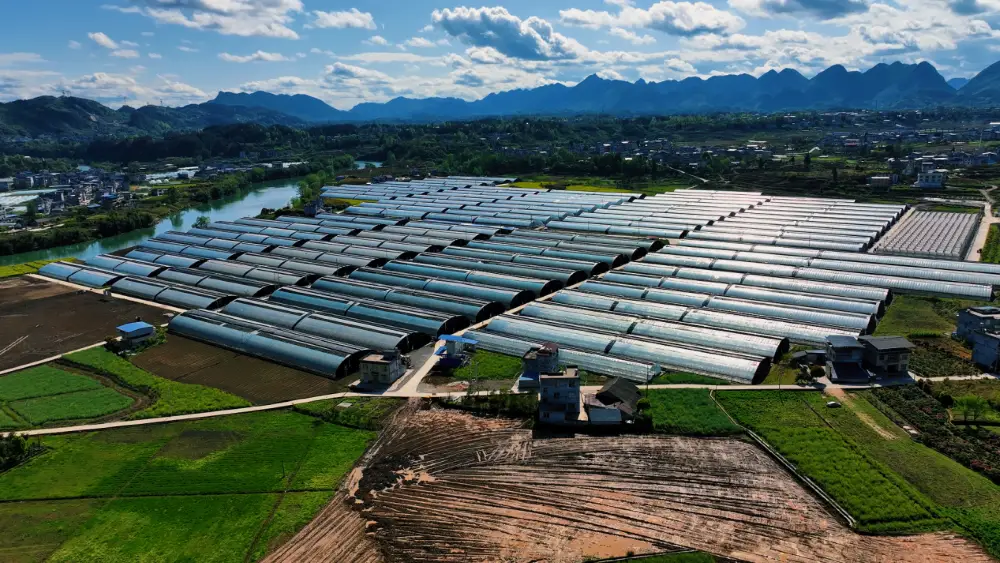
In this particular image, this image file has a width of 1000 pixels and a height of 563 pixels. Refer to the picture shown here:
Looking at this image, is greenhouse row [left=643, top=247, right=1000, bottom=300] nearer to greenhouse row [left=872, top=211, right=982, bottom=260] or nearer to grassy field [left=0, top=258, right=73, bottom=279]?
greenhouse row [left=872, top=211, right=982, bottom=260]

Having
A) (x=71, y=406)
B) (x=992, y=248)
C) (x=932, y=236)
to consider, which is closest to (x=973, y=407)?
(x=992, y=248)

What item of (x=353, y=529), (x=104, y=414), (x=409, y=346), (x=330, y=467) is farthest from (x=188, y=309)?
(x=353, y=529)

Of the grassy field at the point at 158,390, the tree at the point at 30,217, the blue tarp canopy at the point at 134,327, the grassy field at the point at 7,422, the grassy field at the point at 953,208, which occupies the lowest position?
the grassy field at the point at 7,422

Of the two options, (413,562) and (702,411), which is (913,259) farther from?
(413,562)

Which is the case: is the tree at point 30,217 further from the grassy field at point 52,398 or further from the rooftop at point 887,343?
the rooftop at point 887,343

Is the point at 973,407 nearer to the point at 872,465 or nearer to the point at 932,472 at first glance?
the point at 932,472

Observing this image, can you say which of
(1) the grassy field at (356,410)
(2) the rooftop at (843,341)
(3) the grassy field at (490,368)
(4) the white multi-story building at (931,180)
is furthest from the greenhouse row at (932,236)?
(1) the grassy field at (356,410)
